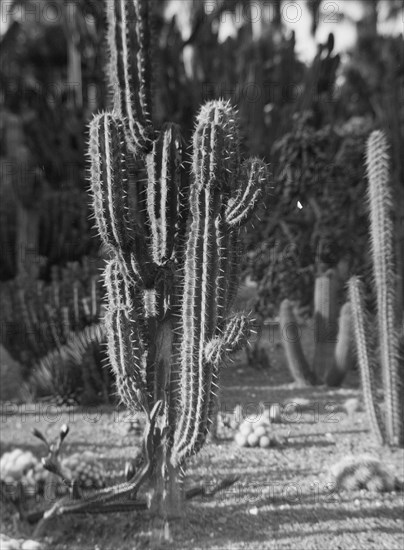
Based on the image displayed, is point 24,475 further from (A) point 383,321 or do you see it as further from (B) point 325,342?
(B) point 325,342

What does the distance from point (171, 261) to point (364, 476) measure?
1.77 m

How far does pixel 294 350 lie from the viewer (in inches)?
230

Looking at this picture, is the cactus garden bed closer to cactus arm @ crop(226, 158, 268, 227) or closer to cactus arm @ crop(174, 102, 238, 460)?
cactus arm @ crop(174, 102, 238, 460)

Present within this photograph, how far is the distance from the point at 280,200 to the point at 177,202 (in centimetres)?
527

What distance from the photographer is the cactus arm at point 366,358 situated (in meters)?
4.21

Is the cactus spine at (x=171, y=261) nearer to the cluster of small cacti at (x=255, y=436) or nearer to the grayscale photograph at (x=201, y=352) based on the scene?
the grayscale photograph at (x=201, y=352)

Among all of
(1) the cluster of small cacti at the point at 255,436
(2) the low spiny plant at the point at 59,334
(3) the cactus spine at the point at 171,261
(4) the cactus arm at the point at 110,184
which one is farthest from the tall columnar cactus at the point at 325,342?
(4) the cactus arm at the point at 110,184

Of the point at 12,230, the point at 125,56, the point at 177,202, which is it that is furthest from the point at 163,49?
the point at 177,202

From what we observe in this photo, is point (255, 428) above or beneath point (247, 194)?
beneath

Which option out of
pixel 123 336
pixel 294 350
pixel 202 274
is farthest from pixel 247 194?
pixel 294 350

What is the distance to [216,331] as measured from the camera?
2904 mm

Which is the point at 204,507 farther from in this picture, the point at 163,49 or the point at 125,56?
the point at 163,49

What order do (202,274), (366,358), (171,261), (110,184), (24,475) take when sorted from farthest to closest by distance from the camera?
(366,358) < (24,475) < (171,261) < (202,274) < (110,184)

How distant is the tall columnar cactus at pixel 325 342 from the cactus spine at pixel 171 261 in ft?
9.36
